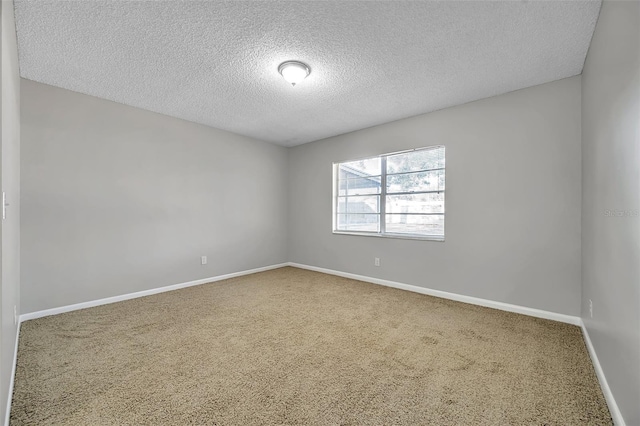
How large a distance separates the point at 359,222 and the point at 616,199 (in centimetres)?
334

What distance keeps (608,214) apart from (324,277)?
357 cm

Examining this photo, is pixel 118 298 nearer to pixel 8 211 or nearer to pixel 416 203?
pixel 8 211

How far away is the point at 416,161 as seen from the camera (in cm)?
398

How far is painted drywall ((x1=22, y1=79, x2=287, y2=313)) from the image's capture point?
2.90 metres

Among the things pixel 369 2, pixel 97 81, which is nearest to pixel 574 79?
pixel 369 2

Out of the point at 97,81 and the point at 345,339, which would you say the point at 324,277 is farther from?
the point at 97,81

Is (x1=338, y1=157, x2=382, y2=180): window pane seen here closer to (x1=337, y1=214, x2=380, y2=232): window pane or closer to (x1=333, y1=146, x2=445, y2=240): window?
(x1=333, y1=146, x2=445, y2=240): window

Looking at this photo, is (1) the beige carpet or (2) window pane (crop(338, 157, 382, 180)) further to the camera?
(2) window pane (crop(338, 157, 382, 180))

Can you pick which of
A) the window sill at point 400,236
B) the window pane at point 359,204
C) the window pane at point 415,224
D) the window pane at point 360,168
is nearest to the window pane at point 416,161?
the window pane at point 360,168

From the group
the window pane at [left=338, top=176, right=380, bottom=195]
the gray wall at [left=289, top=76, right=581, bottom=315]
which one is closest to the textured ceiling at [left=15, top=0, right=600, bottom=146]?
the gray wall at [left=289, top=76, right=581, bottom=315]

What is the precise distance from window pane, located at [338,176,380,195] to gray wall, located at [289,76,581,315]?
1.78 ft

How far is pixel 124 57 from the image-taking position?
2441 mm

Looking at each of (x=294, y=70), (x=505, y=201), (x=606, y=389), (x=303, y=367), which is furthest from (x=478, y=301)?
(x=294, y=70)

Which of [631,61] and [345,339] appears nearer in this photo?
[631,61]
